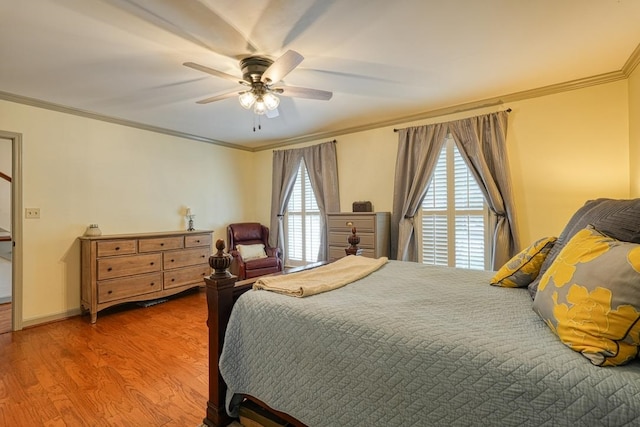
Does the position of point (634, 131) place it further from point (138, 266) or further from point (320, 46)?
point (138, 266)

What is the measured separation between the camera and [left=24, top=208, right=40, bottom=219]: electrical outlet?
3264mm

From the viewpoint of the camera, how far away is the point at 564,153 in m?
3.08

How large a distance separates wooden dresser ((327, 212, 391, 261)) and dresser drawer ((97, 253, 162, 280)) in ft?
7.51

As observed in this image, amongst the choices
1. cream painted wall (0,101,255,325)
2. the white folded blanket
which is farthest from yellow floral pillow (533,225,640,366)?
cream painted wall (0,101,255,325)

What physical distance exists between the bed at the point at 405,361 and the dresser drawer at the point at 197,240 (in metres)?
2.83

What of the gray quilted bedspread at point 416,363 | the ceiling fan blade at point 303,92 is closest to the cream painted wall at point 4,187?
the ceiling fan blade at point 303,92

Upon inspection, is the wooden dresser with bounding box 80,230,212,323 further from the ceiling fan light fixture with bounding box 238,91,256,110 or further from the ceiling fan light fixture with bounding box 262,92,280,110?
the ceiling fan light fixture with bounding box 262,92,280,110

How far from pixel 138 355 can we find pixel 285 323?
6.34 ft

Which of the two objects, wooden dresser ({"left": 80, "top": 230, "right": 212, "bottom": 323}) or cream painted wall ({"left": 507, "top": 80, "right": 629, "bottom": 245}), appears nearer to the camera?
cream painted wall ({"left": 507, "top": 80, "right": 629, "bottom": 245})

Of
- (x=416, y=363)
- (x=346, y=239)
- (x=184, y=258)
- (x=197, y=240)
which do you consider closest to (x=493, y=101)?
(x=346, y=239)

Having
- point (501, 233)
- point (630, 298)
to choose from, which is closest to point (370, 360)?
point (630, 298)

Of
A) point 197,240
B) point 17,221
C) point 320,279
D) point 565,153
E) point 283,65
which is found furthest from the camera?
point 197,240

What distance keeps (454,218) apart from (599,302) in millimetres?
2856

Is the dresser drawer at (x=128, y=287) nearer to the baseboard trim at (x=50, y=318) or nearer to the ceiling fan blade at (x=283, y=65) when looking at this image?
the baseboard trim at (x=50, y=318)
